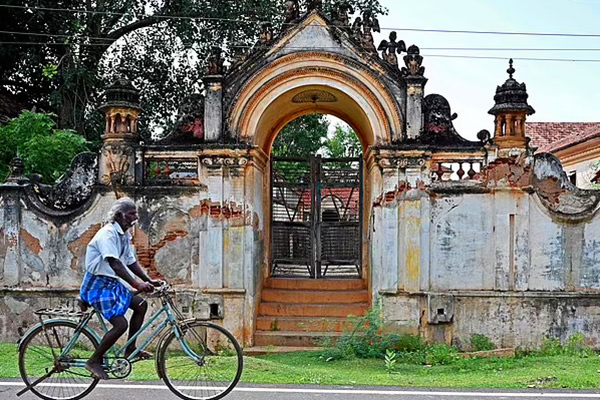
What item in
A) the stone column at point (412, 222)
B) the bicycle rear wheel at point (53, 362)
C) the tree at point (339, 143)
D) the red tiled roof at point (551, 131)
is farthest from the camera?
the tree at point (339, 143)

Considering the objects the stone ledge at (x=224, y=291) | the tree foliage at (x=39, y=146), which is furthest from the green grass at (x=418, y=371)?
the tree foliage at (x=39, y=146)

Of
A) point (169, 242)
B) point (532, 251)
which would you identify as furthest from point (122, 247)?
point (532, 251)

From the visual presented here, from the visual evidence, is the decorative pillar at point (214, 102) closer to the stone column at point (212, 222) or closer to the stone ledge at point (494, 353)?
the stone column at point (212, 222)

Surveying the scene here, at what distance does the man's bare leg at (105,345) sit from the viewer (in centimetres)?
579

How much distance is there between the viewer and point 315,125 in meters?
24.8

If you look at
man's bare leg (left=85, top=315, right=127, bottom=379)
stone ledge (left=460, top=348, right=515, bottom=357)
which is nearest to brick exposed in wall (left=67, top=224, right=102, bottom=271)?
man's bare leg (left=85, top=315, right=127, bottom=379)

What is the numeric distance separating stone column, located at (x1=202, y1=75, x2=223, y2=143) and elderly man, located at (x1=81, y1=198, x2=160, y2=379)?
4.60 meters

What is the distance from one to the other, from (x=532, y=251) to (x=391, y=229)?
7.41 ft

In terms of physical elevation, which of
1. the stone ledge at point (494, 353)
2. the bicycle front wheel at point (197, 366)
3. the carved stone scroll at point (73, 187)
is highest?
the carved stone scroll at point (73, 187)

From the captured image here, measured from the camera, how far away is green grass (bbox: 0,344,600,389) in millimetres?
7383

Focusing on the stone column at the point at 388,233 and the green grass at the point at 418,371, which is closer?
the green grass at the point at 418,371

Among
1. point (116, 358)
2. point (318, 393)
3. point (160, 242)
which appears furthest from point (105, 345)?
point (160, 242)

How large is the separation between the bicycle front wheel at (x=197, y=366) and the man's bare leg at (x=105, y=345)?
44cm

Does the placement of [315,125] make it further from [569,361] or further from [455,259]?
[569,361]
